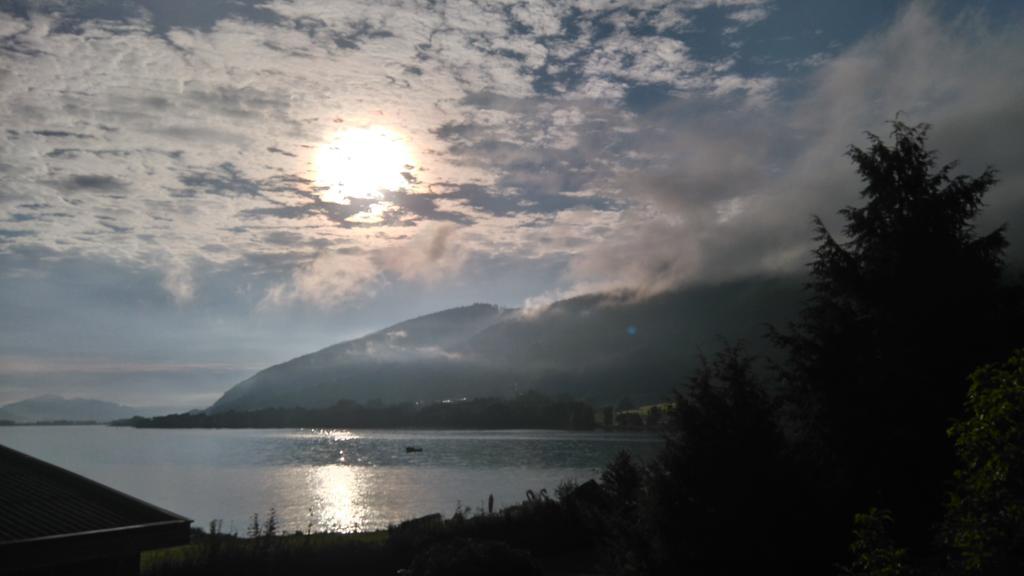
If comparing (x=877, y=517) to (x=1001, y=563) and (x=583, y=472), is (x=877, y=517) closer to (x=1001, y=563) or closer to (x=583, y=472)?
(x=1001, y=563)

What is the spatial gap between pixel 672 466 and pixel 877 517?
18.5 feet

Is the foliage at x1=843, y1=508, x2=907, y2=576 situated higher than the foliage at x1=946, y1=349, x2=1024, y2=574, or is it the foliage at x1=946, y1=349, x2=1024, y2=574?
the foliage at x1=946, y1=349, x2=1024, y2=574

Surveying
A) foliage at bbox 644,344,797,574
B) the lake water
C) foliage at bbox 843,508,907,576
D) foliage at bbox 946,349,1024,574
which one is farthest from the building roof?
the lake water

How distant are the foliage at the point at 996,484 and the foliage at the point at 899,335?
8392mm

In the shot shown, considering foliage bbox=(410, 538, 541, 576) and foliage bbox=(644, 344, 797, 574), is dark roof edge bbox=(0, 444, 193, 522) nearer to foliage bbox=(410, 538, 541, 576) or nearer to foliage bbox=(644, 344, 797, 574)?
foliage bbox=(410, 538, 541, 576)

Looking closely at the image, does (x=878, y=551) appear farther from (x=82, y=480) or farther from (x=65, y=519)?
(x=82, y=480)

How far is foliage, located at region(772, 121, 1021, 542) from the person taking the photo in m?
16.9

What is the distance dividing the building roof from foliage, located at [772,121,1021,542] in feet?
41.1

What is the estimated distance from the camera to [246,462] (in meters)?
115

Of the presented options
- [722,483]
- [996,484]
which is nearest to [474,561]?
[722,483]

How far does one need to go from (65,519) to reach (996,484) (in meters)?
10.9

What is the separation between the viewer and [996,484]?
673 centimetres

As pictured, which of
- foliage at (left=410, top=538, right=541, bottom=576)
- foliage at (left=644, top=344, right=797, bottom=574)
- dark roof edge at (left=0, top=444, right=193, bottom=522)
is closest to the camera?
dark roof edge at (left=0, top=444, right=193, bottom=522)

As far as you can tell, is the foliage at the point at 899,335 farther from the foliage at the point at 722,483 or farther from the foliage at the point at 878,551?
the foliage at the point at 878,551
